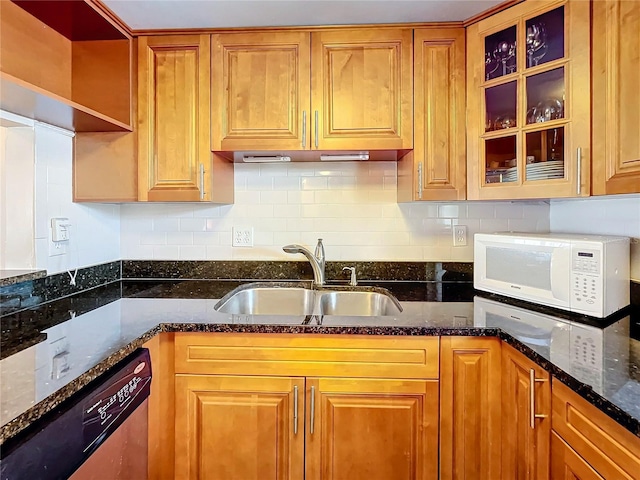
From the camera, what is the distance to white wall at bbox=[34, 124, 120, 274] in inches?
58.0

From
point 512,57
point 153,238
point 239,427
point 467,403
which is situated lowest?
point 239,427

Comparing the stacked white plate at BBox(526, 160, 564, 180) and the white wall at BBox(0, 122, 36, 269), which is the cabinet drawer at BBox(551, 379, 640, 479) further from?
the white wall at BBox(0, 122, 36, 269)

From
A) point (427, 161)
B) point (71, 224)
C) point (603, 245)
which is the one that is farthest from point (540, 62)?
point (71, 224)

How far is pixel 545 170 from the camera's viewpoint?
1.36m

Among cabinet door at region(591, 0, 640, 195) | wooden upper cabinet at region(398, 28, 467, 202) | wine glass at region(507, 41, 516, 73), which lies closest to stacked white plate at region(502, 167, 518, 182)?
wooden upper cabinet at region(398, 28, 467, 202)

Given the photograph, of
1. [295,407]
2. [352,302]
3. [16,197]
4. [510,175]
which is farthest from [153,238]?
[510,175]

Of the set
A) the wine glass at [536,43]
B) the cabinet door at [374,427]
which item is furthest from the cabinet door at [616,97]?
the cabinet door at [374,427]

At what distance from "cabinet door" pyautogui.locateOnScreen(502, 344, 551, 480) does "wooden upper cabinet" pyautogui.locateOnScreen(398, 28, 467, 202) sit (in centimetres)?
76

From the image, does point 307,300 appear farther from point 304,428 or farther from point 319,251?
point 304,428

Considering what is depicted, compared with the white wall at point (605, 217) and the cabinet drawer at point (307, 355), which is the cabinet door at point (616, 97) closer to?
the white wall at point (605, 217)

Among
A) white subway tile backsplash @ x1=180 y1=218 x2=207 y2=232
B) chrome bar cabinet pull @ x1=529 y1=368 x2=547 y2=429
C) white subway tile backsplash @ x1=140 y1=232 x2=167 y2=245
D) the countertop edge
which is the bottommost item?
chrome bar cabinet pull @ x1=529 y1=368 x2=547 y2=429

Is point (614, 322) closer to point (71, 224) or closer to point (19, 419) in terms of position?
point (19, 419)

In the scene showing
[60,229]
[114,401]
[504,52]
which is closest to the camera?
[114,401]

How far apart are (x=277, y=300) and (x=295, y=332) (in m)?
0.61
